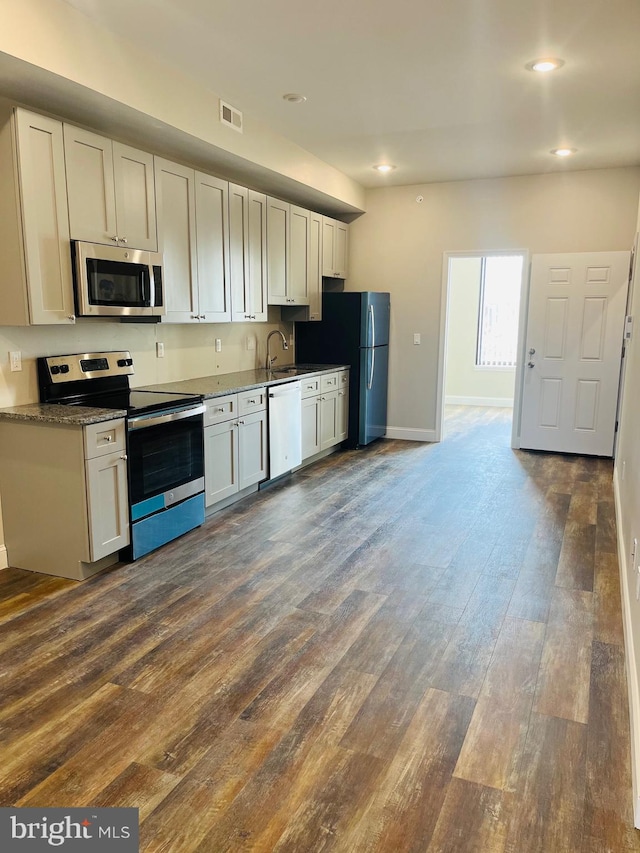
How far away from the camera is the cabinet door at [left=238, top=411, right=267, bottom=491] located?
4.46 m

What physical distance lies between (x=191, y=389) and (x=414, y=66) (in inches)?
96.2

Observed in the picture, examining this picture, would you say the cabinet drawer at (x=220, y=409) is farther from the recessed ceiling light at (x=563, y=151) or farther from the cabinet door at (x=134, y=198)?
the recessed ceiling light at (x=563, y=151)

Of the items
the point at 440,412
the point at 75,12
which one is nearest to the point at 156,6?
the point at 75,12

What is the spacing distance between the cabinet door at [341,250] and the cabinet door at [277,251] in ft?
3.87

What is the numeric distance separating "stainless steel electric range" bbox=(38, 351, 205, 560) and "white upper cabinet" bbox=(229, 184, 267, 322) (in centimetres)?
116

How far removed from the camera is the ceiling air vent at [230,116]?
13.3 feet

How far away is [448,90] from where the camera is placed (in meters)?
3.82

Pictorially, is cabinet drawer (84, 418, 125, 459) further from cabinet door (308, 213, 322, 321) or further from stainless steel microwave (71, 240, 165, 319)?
cabinet door (308, 213, 322, 321)

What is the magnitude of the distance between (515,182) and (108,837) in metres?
6.27

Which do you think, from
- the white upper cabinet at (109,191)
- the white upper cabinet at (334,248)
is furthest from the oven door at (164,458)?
the white upper cabinet at (334,248)

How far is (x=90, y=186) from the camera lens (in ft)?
10.7

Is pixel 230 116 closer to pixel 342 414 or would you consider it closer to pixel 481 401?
pixel 342 414

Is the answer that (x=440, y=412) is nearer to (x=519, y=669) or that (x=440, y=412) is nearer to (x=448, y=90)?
(x=448, y=90)

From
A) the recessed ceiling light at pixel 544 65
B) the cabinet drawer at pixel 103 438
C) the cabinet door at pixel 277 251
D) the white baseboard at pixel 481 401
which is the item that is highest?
the recessed ceiling light at pixel 544 65
